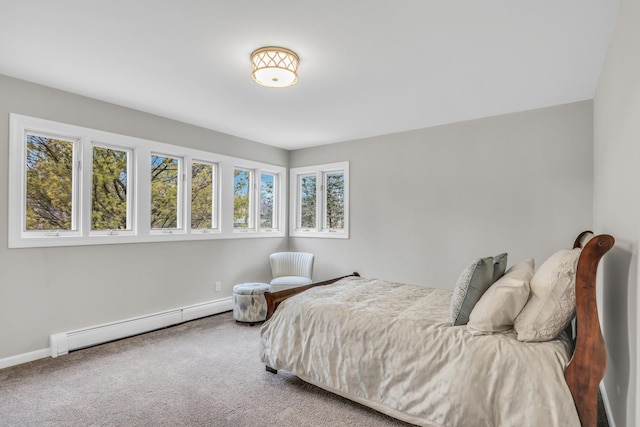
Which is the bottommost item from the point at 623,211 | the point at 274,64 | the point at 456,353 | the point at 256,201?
the point at 456,353

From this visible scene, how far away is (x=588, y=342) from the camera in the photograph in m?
1.56

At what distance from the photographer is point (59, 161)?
3.31 m

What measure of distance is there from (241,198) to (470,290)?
12.2ft

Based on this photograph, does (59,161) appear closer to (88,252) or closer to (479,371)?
(88,252)

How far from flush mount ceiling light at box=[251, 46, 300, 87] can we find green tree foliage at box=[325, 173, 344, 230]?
9.09 feet

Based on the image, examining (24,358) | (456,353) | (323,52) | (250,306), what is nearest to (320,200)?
(250,306)

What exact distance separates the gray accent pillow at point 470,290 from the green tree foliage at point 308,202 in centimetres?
352

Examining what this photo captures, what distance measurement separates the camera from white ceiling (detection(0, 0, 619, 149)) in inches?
78.2

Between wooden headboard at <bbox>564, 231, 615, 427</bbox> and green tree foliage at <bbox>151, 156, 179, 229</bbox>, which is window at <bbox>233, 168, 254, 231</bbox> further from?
wooden headboard at <bbox>564, 231, 615, 427</bbox>

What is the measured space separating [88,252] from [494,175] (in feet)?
14.5

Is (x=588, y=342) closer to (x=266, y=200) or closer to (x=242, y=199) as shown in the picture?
(x=242, y=199)

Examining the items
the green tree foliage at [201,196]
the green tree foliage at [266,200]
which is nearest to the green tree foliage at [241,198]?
the green tree foliage at [266,200]

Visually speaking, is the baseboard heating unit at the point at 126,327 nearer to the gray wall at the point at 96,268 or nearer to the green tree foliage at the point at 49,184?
the gray wall at the point at 96,268

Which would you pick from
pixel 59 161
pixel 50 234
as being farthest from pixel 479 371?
pixel 59 161
